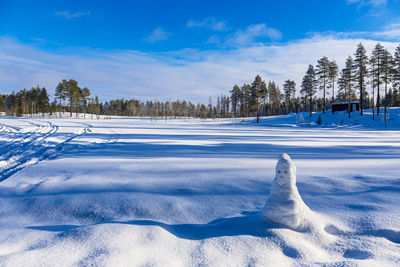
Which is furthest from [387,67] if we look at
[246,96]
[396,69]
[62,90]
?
[62,90]

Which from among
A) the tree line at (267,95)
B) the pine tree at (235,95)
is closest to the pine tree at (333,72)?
the tree line at (267,95)

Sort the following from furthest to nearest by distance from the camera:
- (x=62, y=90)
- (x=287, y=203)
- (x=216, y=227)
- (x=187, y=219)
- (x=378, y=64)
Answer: (x=62, y=90)
(x=378, y=64)
(x=187, y=219)
(x=216, y=227)
(x=287, y=203)

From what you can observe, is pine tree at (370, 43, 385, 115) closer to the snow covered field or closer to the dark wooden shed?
the dark wooden shed

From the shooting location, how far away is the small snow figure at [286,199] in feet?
6.64

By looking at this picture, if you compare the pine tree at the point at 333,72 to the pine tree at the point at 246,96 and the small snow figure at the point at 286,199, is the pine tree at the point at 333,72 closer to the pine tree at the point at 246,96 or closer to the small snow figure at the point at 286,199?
the pine tree at the point at 246,96

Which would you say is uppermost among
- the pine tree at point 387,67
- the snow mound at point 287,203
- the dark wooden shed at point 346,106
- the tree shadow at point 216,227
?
the pine tree at point 387,67

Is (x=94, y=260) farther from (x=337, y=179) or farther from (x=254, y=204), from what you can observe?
(x=337, y=179)

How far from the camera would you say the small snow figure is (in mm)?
2025

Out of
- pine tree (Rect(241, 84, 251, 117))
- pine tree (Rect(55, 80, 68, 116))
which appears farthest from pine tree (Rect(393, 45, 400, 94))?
pine tree (Rect(55, 80, 68, 116))

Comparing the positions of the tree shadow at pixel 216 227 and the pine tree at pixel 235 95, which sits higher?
the pine tree at pixel 235 95

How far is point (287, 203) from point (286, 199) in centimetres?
4

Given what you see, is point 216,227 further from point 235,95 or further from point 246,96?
point 235,95

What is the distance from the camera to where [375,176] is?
3924 mm

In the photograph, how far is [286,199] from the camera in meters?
2.05
